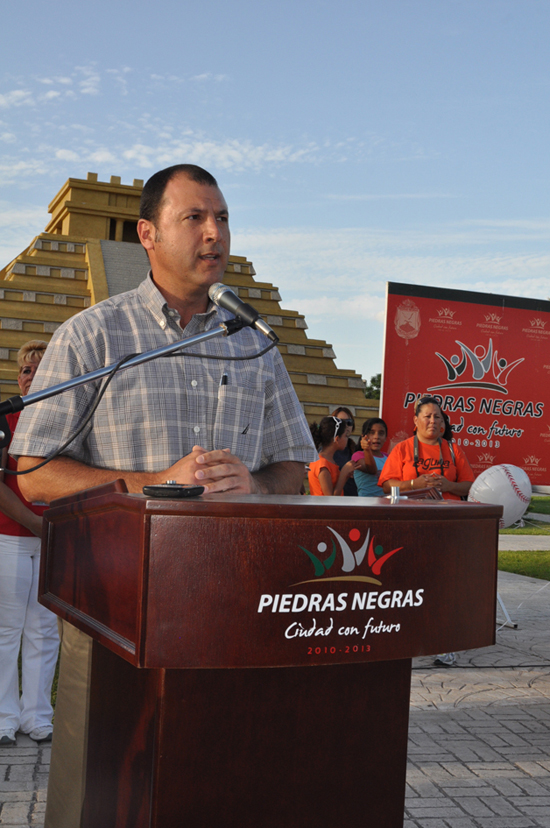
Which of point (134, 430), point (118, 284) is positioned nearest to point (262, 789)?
point (134, 430)

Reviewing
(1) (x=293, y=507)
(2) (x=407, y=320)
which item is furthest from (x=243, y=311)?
(2) (x=407, y=320)

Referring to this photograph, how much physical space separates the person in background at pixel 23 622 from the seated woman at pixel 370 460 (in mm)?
3274

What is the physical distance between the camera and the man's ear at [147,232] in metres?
2.12

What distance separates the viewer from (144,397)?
1.98 meters

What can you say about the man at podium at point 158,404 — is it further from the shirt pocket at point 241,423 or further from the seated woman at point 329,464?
Result: the seated woman at point 329,464

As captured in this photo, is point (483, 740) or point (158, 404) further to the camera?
point (483, 740)

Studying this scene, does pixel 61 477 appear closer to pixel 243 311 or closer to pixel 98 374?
pixel 98 374

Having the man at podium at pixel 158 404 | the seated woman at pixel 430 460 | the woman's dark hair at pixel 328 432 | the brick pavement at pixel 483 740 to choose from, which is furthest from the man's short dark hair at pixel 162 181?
the woman's dark hair at pixel 328 432

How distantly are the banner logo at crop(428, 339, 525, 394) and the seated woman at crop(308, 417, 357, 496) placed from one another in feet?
7.40

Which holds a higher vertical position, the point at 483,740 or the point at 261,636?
the point at 261,636

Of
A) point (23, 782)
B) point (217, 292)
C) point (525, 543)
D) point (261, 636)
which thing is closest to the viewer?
point (261, 636)

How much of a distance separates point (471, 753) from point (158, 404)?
2792 mm

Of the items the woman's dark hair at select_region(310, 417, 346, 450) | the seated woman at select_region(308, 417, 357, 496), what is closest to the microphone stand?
the seated woman at select_region(308, 417, 357, 496)

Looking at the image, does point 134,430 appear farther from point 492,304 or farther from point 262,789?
point 492,304
